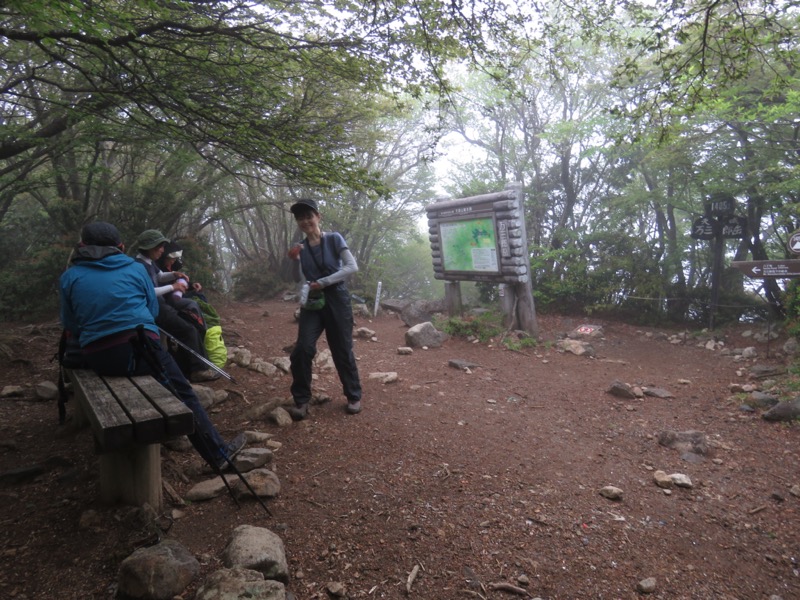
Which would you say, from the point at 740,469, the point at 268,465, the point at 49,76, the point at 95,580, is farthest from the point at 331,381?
the point at 49,76

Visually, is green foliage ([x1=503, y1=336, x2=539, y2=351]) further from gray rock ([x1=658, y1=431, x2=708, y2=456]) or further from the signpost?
the signpost

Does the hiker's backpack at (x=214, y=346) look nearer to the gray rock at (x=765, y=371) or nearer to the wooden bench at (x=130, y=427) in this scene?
the wooden bench at (x=130, y=427)

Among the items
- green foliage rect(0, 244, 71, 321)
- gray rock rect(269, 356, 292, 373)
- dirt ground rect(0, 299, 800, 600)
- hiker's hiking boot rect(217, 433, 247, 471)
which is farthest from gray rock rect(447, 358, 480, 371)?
green foliage rect(0, 244, 71, 321)

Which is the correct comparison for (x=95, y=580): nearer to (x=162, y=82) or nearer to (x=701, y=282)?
(x=162, y=82)

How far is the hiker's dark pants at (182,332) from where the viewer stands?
15.2 feet

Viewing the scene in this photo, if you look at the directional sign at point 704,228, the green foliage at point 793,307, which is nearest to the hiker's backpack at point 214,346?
the green foliage at point 793,307

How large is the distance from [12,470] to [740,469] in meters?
5.60

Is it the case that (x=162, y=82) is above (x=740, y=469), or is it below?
above

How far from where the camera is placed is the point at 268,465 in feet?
10.9

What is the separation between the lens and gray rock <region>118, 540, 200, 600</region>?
199 cm

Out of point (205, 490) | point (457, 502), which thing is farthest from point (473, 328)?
point (205, 490)

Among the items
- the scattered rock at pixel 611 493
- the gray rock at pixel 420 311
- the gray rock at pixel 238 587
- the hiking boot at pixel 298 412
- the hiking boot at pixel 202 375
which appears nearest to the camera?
the gray rock at pixel 238 587

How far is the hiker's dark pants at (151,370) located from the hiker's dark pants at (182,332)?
63.1 inches

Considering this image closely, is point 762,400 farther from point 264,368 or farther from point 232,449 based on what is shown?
point 264,368
